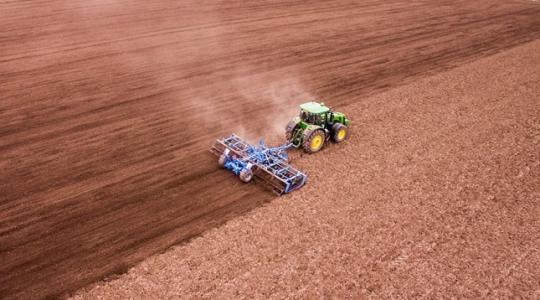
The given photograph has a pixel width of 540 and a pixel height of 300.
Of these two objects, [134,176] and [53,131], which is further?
[53,131]

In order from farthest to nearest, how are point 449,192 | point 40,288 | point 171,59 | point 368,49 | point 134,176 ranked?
point 368,49 < point 171,59 < point 134,176 < point 449,192 < point 40,288

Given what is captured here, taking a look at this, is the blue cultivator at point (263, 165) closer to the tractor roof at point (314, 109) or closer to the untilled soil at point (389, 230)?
the untilled soil at point (389, 230)

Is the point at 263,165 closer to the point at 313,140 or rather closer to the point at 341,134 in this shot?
the point at 313,140

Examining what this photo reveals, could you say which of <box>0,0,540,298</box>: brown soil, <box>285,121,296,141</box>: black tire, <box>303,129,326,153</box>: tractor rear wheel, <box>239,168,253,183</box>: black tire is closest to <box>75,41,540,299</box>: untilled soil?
<box>303,129,326,153</box>: tractor rear wheel

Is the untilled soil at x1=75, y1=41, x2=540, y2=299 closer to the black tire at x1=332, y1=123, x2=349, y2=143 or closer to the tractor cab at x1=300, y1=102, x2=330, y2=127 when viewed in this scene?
the black tire at x1=332, y1=123, x2=349, y2=143

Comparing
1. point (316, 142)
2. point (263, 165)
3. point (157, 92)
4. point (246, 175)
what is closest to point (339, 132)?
point (316, 142)

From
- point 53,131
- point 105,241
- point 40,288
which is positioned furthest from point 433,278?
point 53,131

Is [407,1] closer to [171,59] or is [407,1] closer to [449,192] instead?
[171,59]
